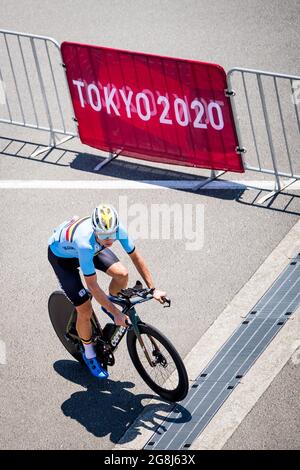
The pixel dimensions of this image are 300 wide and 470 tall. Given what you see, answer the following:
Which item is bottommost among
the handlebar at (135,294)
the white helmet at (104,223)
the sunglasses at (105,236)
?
the handlebar at (135,294)

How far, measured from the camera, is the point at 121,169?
11.8 m

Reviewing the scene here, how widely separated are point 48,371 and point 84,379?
0.37 m

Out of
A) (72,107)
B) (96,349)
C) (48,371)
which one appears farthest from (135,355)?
(72,107)

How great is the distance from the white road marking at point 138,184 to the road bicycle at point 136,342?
118 inches

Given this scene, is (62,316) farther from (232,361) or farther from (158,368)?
(232,361)

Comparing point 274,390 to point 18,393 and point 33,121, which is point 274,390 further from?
point 33,121

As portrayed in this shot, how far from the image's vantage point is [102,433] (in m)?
8.13

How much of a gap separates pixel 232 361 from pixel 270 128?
421 centimetres

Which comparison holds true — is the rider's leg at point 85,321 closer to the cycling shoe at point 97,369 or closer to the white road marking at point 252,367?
the cycling shoe at point 97,369

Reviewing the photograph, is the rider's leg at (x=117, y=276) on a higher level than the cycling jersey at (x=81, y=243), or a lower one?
lower

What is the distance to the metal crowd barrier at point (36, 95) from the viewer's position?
12.3m

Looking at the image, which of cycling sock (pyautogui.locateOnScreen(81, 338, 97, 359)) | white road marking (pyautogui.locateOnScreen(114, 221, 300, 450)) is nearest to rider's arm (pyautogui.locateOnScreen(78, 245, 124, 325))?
cycling sock (pyautogui.locateOnScreen(81, 338, 97, 359))

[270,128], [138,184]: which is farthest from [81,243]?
[270,128]

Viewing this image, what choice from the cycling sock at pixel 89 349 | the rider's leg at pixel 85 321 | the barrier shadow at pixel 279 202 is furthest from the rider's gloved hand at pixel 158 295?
the barrier shadow at pixel 279 202
